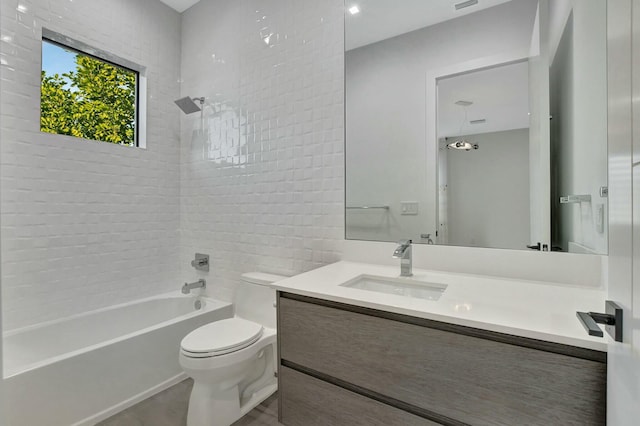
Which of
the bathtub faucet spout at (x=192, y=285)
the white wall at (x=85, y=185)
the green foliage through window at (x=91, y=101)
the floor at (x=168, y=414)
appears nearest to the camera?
the floor at (x=168, y=414)

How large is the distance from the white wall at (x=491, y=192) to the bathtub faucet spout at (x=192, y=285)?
1983 millimetres

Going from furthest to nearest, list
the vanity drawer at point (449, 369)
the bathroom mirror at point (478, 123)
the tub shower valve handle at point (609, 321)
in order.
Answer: the bathroom mirror at point (478, 123), the vanity drawer at point (449, 369), the tub shower valve handle at point (609, 321)

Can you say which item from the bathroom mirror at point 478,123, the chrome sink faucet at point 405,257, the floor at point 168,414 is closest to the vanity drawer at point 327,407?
the floor at point 168,414

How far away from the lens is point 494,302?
1.02 m

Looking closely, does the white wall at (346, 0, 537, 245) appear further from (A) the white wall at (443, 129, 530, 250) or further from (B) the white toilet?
(B) the white toilet

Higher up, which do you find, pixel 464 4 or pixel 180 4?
pixel 180 4

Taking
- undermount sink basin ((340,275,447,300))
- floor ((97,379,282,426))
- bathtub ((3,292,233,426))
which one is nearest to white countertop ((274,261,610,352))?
undermount sink basin ((340,275,447,300))

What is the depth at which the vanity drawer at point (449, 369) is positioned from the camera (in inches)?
29.6

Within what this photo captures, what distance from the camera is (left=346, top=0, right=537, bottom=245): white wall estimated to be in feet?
4.68

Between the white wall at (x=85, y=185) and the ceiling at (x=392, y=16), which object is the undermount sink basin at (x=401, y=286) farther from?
the white wall at (x=85, y=185)

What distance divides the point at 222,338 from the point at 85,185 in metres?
1.53

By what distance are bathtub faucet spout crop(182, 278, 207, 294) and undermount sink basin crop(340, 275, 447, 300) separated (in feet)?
5.26

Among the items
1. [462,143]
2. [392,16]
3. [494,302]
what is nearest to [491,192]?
[462,143]

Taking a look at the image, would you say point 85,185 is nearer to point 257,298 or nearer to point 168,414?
point 257,298
